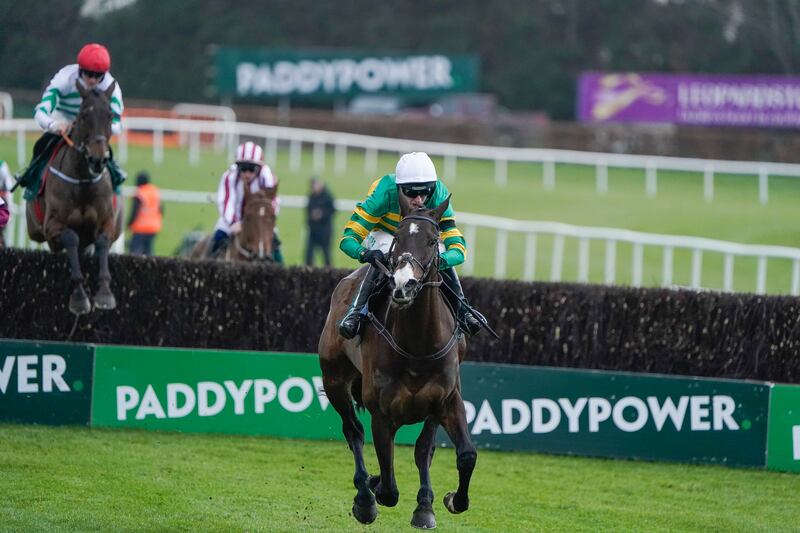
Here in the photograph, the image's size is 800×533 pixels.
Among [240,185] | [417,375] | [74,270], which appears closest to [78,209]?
[74,270]

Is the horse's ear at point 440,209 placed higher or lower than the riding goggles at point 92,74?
lower

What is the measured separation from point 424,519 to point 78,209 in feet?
15.7

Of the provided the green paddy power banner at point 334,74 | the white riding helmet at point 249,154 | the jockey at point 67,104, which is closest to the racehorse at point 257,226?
the white riding helmet at point 249,154

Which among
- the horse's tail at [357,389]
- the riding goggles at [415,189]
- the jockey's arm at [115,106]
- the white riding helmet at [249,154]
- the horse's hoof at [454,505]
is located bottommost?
the horse's hoof at [454,505]

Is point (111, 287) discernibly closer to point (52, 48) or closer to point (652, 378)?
point (652, 378)

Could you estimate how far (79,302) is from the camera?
1077cm

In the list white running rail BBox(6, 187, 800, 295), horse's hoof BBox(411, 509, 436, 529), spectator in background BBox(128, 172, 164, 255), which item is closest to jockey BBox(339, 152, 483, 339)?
horse's hoof BBox(411, 509, 436, 529)

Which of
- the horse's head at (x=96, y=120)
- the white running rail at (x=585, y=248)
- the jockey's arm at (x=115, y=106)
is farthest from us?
the white running rail at (x=585, y=248)

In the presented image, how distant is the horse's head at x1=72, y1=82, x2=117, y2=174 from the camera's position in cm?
1015

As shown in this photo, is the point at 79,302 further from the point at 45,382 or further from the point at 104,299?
the point at 45,382

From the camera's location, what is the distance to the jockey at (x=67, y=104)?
10.4 m

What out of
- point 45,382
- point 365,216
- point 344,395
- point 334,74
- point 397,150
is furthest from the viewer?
point 334,74

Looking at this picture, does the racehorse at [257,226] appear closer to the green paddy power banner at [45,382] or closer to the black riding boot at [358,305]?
the green paddy power banner at [45,382]

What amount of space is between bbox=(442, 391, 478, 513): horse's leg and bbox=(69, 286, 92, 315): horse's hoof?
14.4 ft
